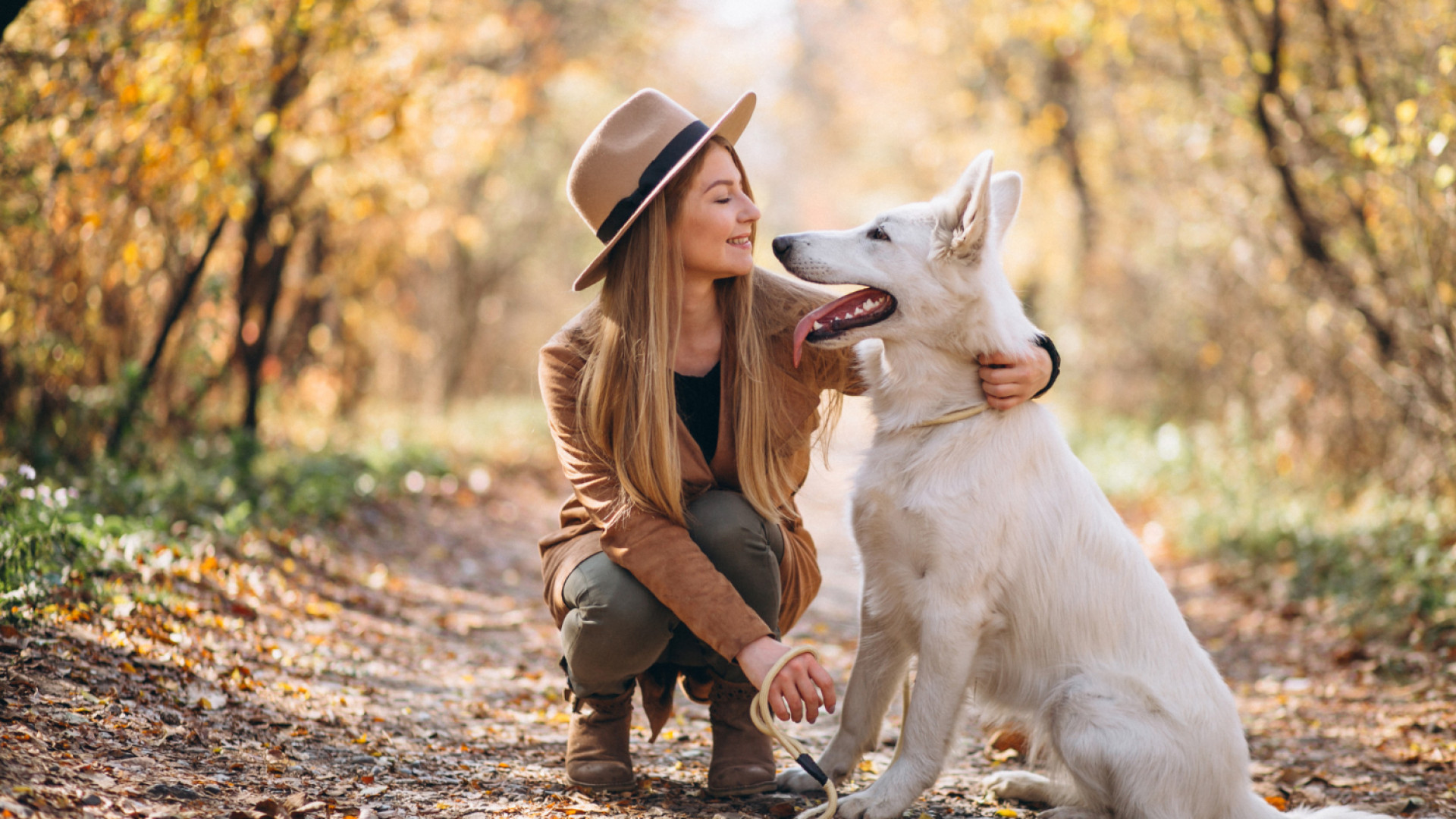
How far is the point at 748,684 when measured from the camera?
9.72 ft

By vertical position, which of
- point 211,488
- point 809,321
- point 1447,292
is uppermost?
point 1447,292

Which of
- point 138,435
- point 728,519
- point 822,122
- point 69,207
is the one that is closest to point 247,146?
point 69,207

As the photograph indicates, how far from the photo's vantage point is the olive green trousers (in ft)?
9.13

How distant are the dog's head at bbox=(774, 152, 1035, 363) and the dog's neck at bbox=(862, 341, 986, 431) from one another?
40 millimetres

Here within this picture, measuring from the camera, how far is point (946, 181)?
46.9 feet

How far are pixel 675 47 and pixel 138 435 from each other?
11.3m

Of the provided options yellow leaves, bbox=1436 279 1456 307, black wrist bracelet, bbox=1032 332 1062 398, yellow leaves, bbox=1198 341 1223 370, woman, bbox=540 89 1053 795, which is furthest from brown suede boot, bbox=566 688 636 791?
yellow leaves, bbox=1198 341 1223 370

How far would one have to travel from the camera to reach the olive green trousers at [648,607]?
278 centimetres

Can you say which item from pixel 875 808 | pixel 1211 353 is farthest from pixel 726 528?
pixel 1211 353

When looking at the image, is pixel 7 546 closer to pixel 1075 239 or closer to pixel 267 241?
pixel 267 241

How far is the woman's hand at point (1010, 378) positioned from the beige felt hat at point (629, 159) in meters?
1.03

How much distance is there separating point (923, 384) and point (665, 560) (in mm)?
891

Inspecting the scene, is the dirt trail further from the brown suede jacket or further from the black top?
the black top

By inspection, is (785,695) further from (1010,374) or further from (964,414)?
(1010,374)
